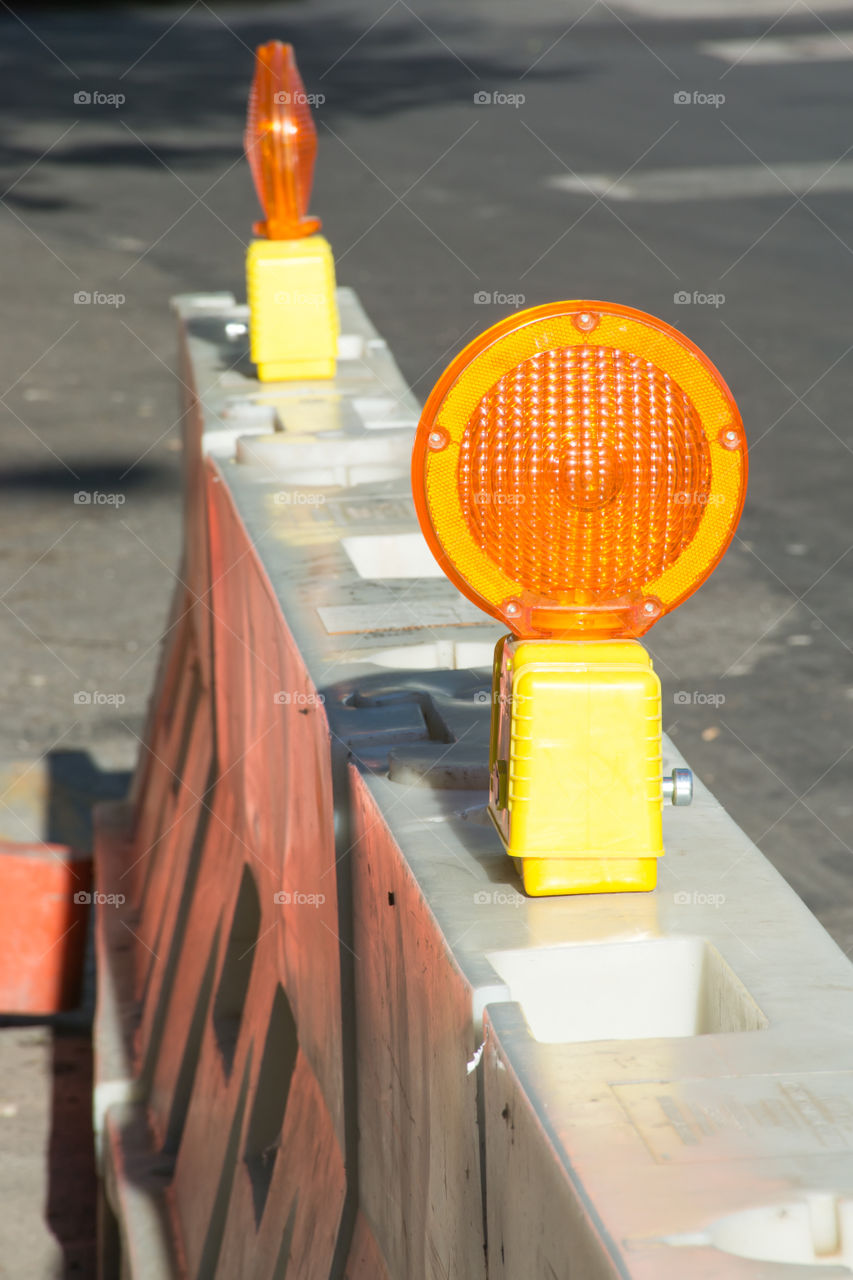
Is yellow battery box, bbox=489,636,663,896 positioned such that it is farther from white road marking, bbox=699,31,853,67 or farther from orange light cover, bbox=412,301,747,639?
white road marking, bbox=699,31,853,67

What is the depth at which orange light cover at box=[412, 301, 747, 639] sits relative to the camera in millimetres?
1804

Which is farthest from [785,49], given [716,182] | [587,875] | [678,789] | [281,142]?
[587,875]

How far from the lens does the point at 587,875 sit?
6.20 ft

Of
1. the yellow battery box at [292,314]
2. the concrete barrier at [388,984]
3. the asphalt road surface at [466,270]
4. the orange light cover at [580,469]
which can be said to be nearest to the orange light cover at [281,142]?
the yellow battery box at [292,314]

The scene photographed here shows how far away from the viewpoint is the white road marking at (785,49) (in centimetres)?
2070

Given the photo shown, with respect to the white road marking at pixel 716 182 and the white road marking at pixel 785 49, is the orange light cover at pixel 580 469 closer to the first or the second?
the white road marking at pixel 716 182

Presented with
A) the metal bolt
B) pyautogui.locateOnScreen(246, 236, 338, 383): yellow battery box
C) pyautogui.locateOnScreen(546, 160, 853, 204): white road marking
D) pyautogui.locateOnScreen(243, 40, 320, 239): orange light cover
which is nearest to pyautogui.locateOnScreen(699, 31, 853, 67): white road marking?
pyautogui.locateOnScreen(546, 160, 853, 204): white road marking

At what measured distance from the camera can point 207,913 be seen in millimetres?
3432

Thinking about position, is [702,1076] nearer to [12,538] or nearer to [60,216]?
[12,538]

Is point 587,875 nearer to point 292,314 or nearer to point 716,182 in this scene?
point 292,314

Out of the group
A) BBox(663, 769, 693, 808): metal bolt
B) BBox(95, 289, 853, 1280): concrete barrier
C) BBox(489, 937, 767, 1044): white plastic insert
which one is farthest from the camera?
BBox(663, 769, 693, 808): metal bolt

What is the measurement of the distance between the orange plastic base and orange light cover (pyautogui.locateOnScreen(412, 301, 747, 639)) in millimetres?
250

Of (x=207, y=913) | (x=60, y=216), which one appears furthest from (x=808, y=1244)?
(x=60, y=216)

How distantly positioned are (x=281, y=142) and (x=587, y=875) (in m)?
2.80
